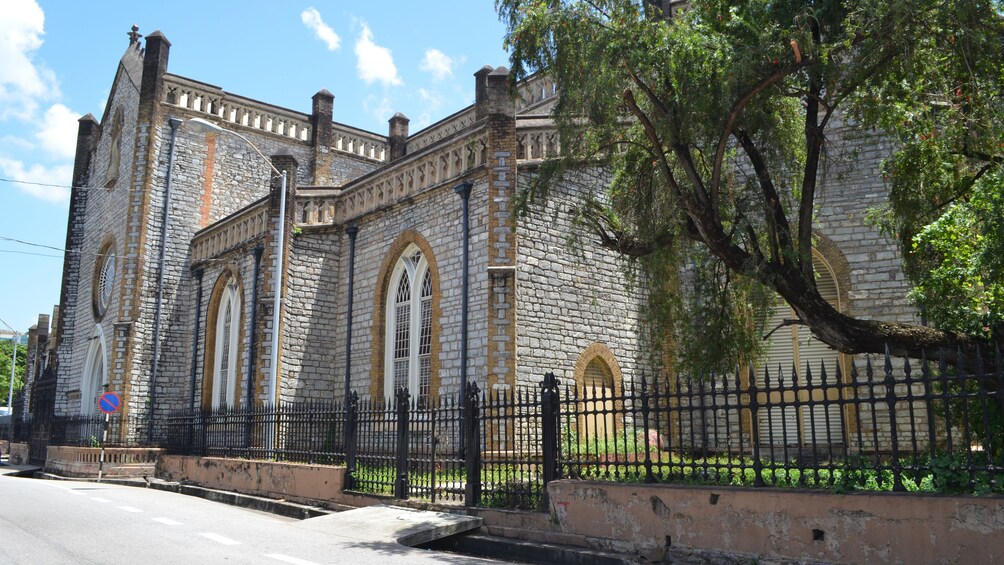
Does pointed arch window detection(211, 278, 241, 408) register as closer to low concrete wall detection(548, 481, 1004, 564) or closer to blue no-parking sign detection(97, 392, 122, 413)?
blue no-parking sign detection(97, 392, 122, 413)

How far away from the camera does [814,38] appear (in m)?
9.69

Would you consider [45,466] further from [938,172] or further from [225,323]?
[938,172]

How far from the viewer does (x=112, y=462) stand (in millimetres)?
22156

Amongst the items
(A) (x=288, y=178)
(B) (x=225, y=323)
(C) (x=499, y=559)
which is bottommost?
(C) (x=499, y=559)

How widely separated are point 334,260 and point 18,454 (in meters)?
18.7

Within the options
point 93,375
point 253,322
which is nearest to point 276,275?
point 253,322

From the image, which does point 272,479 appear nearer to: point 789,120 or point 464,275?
point 464,275

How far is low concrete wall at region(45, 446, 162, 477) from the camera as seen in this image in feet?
72.0

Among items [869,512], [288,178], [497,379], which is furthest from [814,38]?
[288,178]

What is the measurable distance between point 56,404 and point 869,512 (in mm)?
32672

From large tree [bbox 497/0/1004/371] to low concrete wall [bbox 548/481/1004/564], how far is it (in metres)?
2.33

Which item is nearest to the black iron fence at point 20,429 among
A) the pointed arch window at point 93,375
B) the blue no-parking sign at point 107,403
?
the pointed arch window at point 93,375

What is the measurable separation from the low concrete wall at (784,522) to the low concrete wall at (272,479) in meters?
4.58

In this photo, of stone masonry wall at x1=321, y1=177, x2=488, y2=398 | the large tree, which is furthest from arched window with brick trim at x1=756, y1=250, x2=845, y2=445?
Answer: stone masonry wall at x1=321, y1=177, x2=488, y2=398
